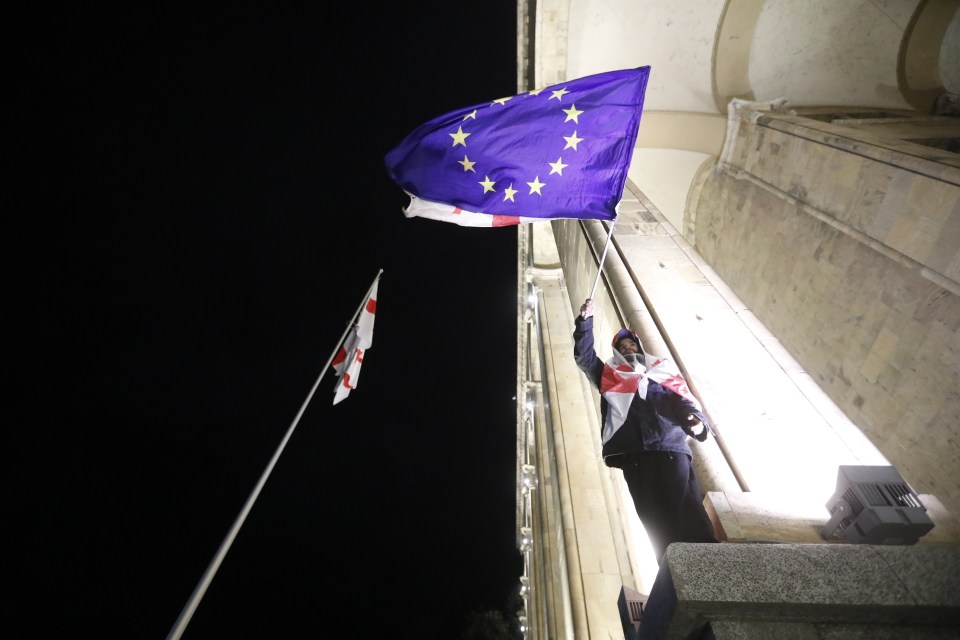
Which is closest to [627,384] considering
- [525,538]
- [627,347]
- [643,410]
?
[643,410]

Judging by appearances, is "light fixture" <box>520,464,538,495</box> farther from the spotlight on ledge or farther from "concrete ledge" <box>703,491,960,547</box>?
the spotlight on ledge

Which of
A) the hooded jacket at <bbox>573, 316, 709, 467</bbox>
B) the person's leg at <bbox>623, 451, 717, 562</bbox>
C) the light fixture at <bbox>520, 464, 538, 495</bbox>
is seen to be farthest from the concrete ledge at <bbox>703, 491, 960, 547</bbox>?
the light fixture at <bbox>520, 464, 538, 495</bbox>

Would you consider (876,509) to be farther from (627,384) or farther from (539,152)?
(539,152)

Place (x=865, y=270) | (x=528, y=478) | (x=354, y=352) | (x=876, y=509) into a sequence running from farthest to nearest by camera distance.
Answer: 1. (x=528, y=478)
2. (x=354, y=352)
3. (x=865, y=270)
4. (x=876, y=509)

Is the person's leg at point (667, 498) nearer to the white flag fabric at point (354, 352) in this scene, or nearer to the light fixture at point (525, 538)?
the white flag fabric at point (354, 352)

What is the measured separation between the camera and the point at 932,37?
683 centimetres

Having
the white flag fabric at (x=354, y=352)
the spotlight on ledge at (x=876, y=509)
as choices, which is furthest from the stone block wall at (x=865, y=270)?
the white flag fabric at (x=354, y=352)

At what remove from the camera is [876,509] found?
7.21 feet

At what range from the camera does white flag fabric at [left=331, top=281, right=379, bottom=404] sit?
7.12 metres

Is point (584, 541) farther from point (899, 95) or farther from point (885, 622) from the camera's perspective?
point (899, 95)

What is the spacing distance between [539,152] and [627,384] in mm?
2633

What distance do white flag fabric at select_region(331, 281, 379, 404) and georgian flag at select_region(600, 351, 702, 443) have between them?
4.46m

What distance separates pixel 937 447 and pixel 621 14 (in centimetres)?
814

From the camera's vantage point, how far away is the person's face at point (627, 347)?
4.14 metres
